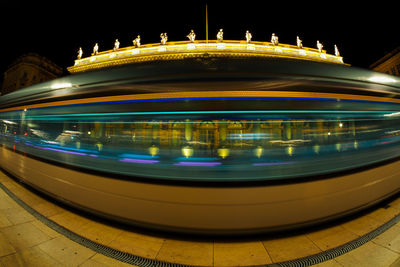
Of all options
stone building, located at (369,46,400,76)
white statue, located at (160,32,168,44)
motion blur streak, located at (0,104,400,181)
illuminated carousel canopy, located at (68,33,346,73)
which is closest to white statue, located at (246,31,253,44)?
illuminated carousel canopy, located at (68,33,346,73)

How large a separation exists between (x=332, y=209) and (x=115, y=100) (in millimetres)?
3311

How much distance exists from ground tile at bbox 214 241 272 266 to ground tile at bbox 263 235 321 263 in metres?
0.09

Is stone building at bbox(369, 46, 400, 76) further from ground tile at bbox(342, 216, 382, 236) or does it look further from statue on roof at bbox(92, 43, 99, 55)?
statue on roof at bbox(92, 43, 99, 55)

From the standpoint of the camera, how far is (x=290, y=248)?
166 centimetres

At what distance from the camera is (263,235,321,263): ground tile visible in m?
1.57

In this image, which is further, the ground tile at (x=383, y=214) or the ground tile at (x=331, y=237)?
the ground tile at (x=383, y=214)

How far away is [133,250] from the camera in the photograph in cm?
164

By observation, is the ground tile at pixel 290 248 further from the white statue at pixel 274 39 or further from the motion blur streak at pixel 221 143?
the white statue at pixel 274 39

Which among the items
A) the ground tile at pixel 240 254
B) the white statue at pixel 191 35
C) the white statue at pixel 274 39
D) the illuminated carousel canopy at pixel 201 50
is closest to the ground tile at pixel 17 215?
the ground tile at pixel 240 254

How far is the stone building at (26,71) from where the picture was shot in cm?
3091

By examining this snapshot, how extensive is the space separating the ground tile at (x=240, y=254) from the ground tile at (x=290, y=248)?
0.09 metres

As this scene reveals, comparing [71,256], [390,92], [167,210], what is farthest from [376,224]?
[71,256]

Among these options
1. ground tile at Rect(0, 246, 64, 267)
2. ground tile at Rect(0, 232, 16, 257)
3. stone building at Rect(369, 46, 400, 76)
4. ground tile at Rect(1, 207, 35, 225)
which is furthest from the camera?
stone building at Rect(369, 46, 400, 76)

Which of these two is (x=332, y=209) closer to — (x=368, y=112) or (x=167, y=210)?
(x=368, y=112)
